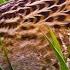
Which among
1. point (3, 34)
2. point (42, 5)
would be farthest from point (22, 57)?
point (42, 5)

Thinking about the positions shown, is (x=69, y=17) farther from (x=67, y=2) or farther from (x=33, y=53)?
(x=33, y=53)

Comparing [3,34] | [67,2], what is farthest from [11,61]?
[67,2]

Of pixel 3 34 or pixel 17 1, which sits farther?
pixel 17 1

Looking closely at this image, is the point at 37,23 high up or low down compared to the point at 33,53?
up

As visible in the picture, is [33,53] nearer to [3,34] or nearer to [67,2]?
[3,34]

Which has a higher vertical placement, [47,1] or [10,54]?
[47,1]
